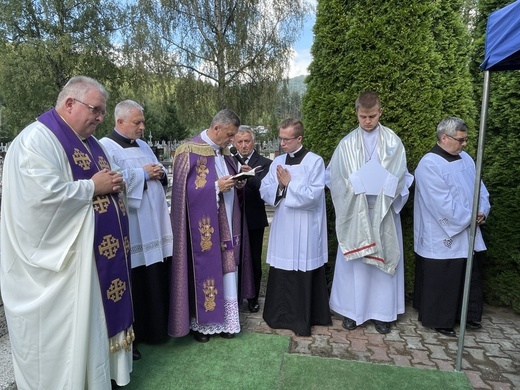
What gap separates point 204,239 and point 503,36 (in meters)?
2.75

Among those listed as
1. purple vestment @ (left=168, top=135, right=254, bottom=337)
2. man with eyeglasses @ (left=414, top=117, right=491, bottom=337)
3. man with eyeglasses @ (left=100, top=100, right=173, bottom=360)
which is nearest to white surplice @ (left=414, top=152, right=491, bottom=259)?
man with eyeglasses @ (left=414, top=117, right=491, bottom=337)

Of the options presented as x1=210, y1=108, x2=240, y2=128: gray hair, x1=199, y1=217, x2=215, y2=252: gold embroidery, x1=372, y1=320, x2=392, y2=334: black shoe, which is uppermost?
x1=210, y1=108, x2=240, y2=128: gray hair

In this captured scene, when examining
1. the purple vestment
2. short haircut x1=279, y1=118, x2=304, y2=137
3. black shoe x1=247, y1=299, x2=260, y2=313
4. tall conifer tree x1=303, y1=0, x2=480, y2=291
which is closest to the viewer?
the purple vestment

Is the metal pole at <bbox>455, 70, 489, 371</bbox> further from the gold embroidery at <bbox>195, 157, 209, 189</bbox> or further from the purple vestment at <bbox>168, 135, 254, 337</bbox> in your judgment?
the gold embroidery at <bbox>195, 157, 209, 189</bbox>

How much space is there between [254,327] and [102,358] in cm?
184

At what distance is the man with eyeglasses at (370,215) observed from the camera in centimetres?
362

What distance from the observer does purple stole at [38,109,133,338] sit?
95.1 inches

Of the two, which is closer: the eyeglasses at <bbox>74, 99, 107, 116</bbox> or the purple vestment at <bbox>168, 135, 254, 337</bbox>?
the eyeglasses at <bbox>74, 99, 107, 116</bbox>

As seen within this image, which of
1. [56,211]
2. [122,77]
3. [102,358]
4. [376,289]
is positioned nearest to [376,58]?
[376,289]

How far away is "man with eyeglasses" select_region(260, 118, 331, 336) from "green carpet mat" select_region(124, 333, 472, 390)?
440 millimetres

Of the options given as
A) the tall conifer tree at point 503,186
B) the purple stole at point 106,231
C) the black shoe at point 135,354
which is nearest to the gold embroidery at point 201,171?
the purple stole at point 106,231

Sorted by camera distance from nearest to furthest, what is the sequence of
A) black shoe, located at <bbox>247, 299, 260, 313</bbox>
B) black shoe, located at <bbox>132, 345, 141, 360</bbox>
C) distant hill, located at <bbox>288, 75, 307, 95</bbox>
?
black shoe, located at <bbox>132, 345, 141, 360</bbox> < black shoe, located at <bbox>247, 299, 260, 313</bbox> < distant hill, located at <bbox>288, 75, 307, 95</bbox>

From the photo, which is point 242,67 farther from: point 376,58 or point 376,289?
point 376,289

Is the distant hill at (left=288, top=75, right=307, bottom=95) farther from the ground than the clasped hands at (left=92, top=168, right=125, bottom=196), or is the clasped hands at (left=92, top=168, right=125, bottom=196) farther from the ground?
the distant hill at (left=288, top=75, right=307, bottom=95)
